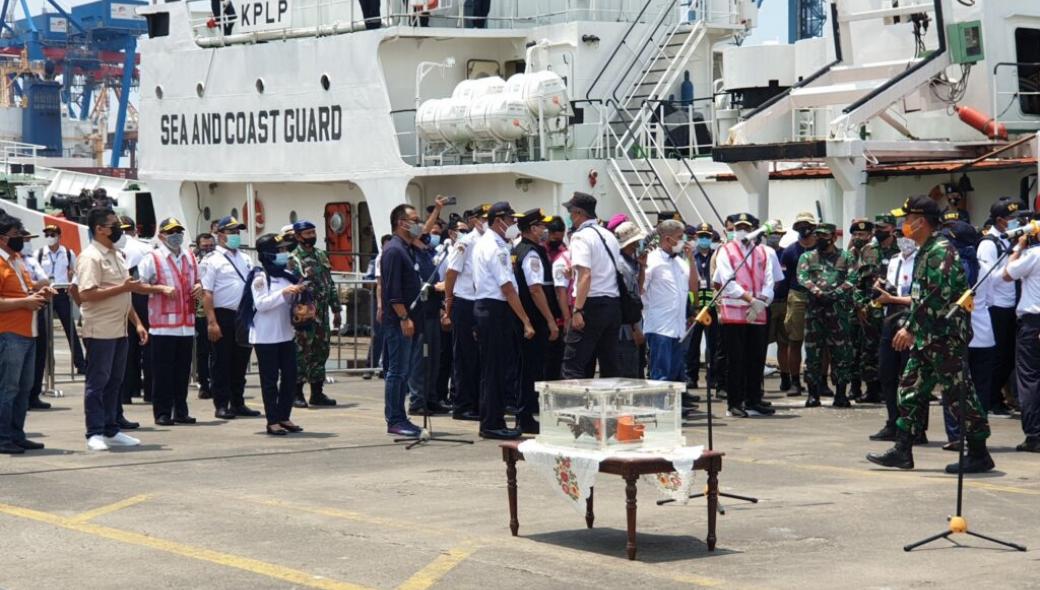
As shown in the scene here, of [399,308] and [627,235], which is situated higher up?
[627,235]

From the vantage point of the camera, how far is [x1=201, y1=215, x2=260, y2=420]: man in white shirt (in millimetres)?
14523

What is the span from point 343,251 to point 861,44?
8.38 meters

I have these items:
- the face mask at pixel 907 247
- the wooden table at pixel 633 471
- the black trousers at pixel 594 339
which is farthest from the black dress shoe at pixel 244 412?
the wooden table at pixel 633 471


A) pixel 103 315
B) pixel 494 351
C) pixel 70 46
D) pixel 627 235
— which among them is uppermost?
pixel 70 46

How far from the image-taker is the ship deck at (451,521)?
7.66 meters

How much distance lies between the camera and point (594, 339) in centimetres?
1213

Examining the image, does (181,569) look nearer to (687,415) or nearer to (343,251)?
(687,415)

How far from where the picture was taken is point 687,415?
14.7m

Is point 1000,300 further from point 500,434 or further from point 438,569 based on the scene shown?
point 438,569

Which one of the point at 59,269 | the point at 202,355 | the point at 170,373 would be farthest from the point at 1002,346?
the point at 59,269

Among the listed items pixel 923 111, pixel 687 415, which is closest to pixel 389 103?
pixel 923 111

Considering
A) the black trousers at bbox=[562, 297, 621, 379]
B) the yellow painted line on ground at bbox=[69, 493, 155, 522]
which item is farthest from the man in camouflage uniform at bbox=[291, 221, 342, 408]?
the yellow painted line on ground at bbox=[69, 493, 155, 522]

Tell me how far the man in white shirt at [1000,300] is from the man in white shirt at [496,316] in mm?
3717

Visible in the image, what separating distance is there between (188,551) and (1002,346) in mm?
8104
